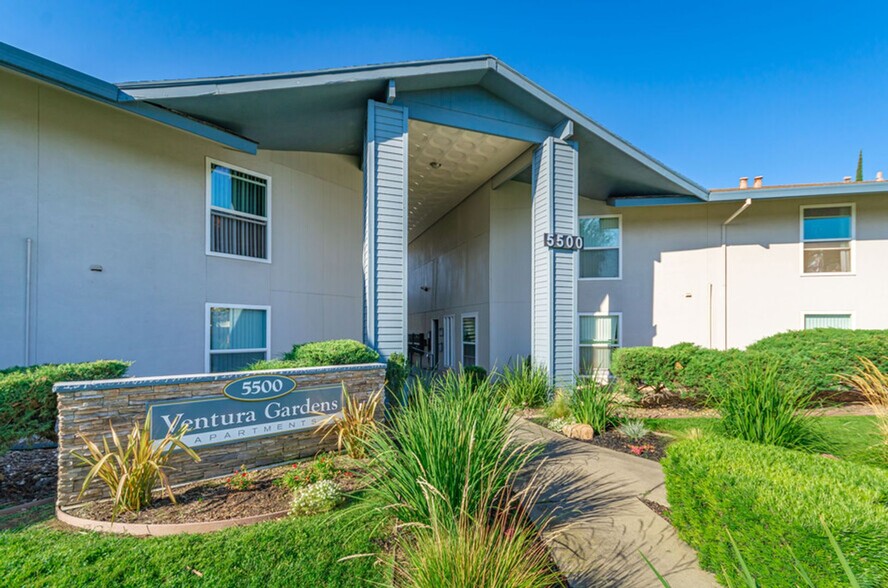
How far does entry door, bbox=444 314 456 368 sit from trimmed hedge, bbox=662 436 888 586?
1069cm

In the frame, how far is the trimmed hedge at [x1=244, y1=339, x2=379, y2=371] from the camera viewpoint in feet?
19.6

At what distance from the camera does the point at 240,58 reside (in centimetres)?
833

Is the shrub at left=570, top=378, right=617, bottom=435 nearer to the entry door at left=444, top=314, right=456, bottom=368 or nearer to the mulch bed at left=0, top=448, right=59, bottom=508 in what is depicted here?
the mulch bed at left=0, top=448, right=59, bottom=508

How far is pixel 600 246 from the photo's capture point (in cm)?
1158

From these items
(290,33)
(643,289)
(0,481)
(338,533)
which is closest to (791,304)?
(643,289)

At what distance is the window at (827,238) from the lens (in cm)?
1053

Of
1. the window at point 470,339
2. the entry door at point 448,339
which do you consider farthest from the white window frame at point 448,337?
the window at point 470,339

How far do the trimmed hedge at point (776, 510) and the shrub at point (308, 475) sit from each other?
3353 millimetres

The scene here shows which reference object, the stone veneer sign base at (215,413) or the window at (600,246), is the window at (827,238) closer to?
the window at (600,246)

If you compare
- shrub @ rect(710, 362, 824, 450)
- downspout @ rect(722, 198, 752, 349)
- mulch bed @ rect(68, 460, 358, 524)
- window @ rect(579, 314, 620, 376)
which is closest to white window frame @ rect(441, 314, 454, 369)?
window @ rect(579, 314, 620, 376)

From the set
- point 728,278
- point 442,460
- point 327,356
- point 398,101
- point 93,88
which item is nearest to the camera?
point 442,460

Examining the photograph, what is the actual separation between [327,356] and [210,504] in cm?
244

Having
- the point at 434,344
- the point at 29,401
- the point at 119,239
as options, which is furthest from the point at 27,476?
the point at 434,344

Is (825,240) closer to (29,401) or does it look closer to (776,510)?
(776,510)
